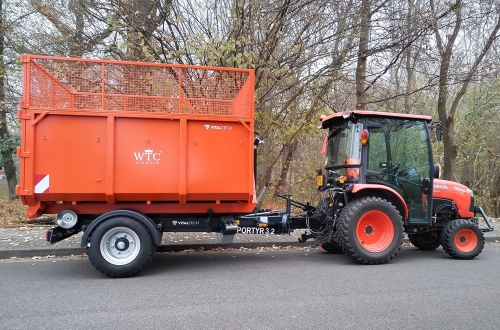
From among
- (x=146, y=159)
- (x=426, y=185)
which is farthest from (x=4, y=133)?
(x=426, y=185)

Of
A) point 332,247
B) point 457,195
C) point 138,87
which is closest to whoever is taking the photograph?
point 138,87

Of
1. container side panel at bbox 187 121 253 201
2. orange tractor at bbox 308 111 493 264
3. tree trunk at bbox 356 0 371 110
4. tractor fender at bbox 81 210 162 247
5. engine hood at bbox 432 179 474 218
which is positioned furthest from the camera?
tree trunk at bbox 356 0 371 110

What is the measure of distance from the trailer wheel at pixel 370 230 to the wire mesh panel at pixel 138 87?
2293 mm

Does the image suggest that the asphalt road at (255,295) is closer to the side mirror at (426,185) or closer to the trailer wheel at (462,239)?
the trailer wheel at (462,239)

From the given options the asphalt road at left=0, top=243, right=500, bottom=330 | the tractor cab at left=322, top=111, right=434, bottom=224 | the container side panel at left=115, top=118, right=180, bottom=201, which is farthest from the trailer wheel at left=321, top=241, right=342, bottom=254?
the container side panel at left=115, top=118, right=180, bottom=201

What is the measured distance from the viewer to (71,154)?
552 cm

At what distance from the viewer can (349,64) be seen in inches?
401

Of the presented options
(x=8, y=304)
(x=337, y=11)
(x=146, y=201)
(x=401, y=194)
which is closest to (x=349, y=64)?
(x=337, y=11)

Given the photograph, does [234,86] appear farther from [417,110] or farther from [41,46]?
[417,110]

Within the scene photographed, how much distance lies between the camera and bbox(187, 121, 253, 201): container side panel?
581 cm

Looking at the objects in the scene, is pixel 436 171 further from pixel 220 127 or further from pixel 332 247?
pixel 220 127

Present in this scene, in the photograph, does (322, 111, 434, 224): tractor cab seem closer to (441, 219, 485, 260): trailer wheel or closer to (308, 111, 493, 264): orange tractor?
(308, 111, 493, 264): orange tractor

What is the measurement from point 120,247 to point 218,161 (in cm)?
184

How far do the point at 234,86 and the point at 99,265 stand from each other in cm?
330
